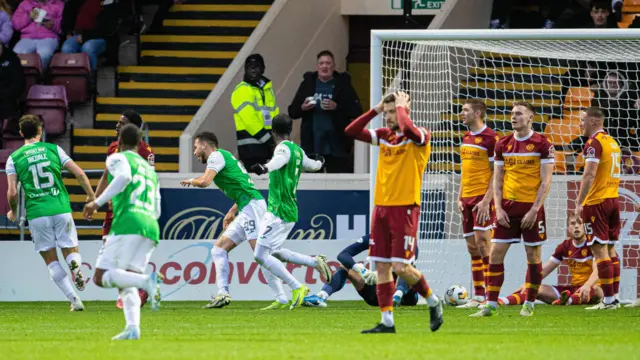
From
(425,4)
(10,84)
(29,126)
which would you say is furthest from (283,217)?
(425,4)

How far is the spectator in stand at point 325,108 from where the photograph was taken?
59.1ft

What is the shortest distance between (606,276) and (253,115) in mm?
5855

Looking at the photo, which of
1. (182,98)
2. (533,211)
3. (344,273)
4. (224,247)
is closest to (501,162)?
(533,211)

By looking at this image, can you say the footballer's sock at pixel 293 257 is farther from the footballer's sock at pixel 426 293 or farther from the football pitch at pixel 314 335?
the footballer's sock at pixel 426 293

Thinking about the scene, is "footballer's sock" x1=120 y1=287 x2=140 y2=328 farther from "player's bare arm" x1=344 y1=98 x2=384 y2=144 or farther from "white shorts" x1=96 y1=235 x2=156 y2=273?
"player's bare arm" x1=344 y1=98 x2=384 y2=144

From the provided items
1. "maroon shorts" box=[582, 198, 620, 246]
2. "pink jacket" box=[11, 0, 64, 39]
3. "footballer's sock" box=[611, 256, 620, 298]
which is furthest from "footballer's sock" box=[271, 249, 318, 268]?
"pink jacket" box=[11, 0, 64, 39]

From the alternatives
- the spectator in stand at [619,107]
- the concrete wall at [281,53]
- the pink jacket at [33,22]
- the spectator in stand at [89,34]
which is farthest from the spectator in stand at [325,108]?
the pink jacket at [33,22]

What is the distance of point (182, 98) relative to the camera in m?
20.9

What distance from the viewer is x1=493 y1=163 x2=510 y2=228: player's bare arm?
12672 millimetres

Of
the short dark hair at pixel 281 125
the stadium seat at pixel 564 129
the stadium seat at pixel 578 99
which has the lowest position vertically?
the stadium seat at pixel 564 129

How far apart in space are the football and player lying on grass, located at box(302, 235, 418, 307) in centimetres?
41

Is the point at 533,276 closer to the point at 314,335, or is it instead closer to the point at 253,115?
the point at 314,335

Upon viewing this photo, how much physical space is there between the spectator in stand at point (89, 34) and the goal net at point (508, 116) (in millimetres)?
5083

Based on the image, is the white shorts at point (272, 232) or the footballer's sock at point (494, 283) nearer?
the footballer's sock at point (494, 283)
